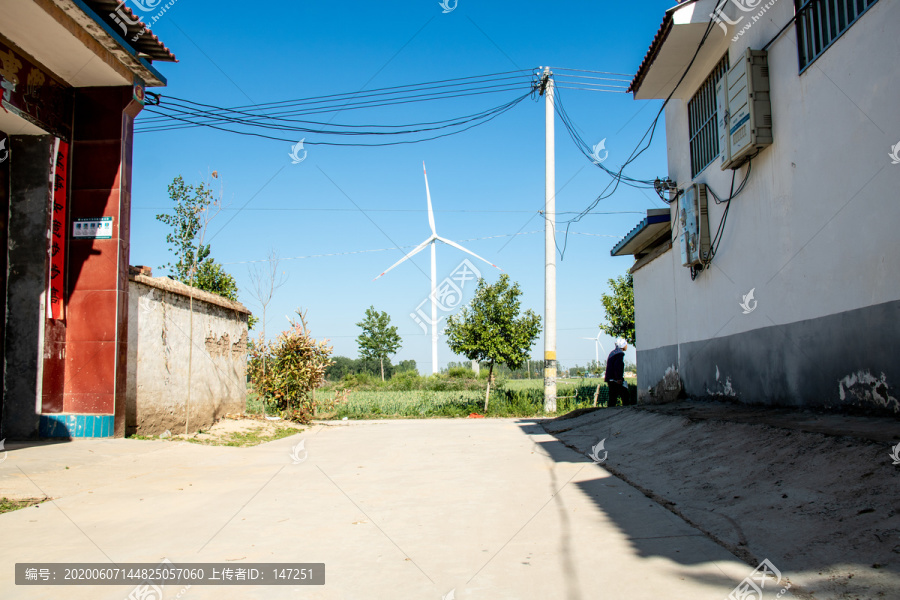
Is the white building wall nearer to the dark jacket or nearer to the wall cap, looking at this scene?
the dark jacket

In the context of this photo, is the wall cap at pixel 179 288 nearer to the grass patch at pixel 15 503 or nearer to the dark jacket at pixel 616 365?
the grass patch at pixel 15 503

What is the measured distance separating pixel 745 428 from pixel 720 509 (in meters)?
1.89

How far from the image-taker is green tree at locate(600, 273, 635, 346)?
25.9 metres

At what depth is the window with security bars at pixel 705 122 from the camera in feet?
34.0

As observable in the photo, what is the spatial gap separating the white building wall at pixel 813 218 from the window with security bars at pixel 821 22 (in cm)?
14

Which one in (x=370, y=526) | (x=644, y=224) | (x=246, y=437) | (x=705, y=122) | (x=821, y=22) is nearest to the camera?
(x=370, y=526)

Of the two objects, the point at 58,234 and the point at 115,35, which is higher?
the point at 115,35

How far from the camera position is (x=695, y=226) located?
1068cm

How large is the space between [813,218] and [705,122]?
186 inches

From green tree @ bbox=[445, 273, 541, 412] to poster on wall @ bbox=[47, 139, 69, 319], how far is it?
46.8 feet

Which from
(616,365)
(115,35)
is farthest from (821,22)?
(115,35)

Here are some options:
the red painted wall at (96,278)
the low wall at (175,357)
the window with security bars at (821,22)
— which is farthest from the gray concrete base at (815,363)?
the red painted wall at (96,278)

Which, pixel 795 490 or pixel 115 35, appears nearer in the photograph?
pixel 795 490

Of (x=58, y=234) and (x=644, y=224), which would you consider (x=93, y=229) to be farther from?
(x=644, y=224)
